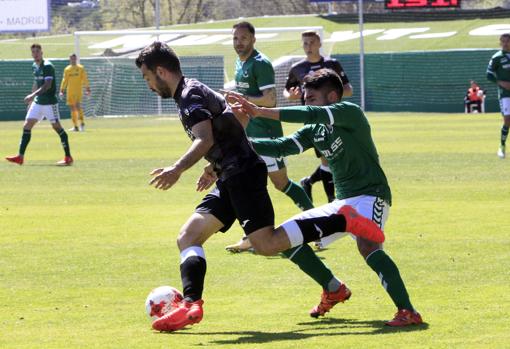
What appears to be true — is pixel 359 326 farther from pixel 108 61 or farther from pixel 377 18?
pixel 377 18

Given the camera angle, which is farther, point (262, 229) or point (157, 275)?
point (157, 275)

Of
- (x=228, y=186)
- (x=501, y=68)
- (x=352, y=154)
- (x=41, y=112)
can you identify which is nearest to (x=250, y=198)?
(x=228, y=186)

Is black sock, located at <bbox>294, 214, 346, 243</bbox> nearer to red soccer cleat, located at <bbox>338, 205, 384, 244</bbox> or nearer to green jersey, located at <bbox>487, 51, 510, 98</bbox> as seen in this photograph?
red soccer cleat, located at <bbox>338, 205, 384, 244</bbox>

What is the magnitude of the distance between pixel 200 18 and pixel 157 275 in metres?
65.6

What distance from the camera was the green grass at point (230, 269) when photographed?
757 centimetres

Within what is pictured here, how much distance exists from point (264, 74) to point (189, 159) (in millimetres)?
5245

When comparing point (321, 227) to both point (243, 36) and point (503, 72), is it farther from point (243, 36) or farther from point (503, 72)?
point (503, 72)

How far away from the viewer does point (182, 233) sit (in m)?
8.00

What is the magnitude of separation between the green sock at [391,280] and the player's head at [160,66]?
1862 millimetres

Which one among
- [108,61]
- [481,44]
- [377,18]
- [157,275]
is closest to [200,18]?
[377,18]

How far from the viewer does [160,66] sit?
25.2ft

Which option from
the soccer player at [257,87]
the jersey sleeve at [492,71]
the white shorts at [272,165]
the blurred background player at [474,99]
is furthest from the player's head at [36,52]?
the blurred background player at [474,99]

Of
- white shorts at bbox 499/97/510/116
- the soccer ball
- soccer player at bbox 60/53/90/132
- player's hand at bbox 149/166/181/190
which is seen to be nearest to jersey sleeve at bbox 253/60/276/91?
the soccer ball

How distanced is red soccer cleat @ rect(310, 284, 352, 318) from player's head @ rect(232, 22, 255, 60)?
15.2 feet
